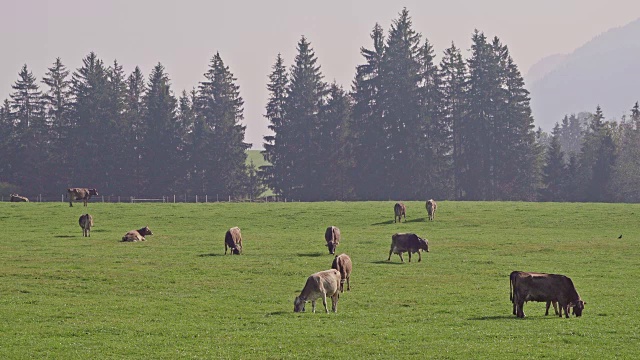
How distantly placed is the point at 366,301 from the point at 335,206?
45054 millimetres

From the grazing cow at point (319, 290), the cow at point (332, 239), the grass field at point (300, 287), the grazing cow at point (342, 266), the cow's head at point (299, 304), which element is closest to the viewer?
the grass field at point (300, 287)

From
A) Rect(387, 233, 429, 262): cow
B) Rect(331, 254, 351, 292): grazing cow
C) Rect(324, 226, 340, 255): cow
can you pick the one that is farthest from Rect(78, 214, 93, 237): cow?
Rect(331, 254, 351, 292): grazing cow

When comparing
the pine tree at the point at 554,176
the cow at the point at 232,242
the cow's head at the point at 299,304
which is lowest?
the cow's head at the point at 299,304

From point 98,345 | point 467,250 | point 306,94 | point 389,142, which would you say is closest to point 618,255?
point 467,250

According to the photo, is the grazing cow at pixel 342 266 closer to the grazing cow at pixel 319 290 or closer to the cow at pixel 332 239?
the grazing cow at pixel 319 290

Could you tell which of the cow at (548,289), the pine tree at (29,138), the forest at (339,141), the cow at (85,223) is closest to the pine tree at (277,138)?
the forest at (339,141)

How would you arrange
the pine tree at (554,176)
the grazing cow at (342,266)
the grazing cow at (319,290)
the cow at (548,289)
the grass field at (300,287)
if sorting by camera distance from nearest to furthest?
the grass field at (300,287) → the cow at (548,289) → the grazing cow at (319,290) → the grazing cow at (342,266) → the pine tree at (554,176)

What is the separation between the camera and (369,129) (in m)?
127

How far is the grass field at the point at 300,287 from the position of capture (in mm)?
25047

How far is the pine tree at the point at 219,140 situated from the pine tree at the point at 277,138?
377 cm

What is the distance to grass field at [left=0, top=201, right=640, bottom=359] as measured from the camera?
2505cm

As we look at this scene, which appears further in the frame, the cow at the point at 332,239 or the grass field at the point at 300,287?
the cow at the point at 332,239

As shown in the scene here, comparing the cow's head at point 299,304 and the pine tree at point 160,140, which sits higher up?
the pine tree at point 160,140

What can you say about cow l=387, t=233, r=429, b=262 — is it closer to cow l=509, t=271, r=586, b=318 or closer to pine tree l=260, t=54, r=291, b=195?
cow l=509, t=271, r=586, b=318
